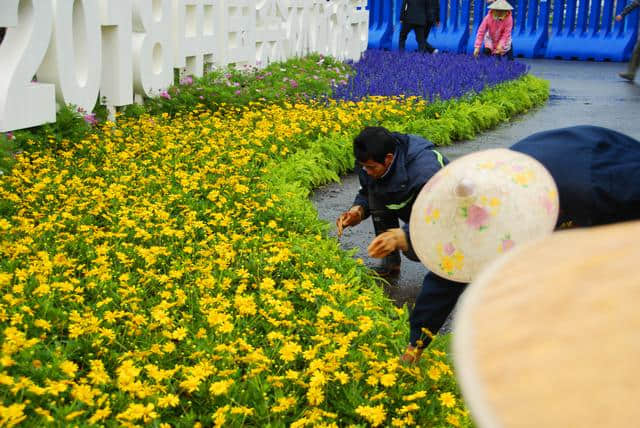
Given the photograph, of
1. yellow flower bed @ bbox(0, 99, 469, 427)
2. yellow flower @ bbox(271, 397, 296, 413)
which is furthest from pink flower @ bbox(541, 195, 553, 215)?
yellow flower @ bbox(271, 397, 296, 413)

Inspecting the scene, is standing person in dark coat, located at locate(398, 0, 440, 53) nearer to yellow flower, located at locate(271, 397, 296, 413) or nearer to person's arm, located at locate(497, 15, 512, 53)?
person's arm, located at locate(497, 15, 512, 53)

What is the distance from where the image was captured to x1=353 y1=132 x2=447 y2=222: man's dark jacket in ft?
13.5

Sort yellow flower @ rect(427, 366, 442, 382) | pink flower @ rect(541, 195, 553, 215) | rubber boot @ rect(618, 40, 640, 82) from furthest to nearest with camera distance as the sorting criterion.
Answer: rubber boot @ rect(618, 40, 640, 82) < yellow flower @ rect(427, 366, 442, 382) < pink flower @ rect(541, 195, 553, 215)

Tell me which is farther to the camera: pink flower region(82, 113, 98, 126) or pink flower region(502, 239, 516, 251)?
pink flower region(82, 113, 98, 126)

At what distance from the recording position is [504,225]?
6.58 ft

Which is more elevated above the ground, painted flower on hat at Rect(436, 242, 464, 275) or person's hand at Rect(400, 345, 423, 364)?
painted flower on hat at Rect(436, 242, 464, 275)

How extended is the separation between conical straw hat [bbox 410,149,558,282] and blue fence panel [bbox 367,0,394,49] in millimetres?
21404

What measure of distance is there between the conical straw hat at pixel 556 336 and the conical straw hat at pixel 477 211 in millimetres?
1239

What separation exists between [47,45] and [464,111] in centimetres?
566

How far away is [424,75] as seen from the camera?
39.7 feet

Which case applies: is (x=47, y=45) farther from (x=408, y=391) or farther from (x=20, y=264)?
(x=408, y=391)

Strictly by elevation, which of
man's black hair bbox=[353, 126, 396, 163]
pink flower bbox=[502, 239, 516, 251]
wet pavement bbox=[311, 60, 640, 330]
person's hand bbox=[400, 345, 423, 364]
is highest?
pink flower bbox=[502, 239, 516, 251]

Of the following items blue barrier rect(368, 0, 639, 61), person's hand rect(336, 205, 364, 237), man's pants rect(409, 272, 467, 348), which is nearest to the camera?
man's pants rect(409, 272, 467, 348)

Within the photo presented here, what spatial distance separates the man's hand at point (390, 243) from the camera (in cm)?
311
